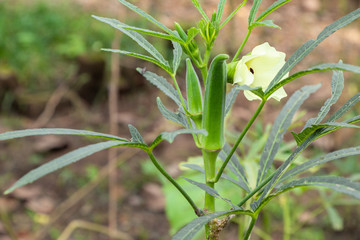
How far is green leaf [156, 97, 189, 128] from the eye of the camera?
50 centimetres

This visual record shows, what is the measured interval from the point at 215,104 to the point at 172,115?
0.23ft

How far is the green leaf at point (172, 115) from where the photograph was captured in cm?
50

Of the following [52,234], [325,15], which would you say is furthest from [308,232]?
[325,15]

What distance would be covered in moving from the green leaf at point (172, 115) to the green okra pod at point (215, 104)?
0.10 feet

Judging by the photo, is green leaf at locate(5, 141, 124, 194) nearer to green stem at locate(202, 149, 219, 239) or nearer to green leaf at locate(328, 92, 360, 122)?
green stem at locate(202, 149, 219, 239)

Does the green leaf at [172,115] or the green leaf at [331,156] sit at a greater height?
the green leaf at [172,115]

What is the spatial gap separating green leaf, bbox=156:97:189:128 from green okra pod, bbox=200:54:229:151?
0.10 feet

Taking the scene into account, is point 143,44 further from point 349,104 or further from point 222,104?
point 349,104

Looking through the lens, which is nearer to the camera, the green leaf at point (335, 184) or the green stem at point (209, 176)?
the green leaf at point (335, 184)

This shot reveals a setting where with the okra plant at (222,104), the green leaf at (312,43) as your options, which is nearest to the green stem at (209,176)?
the okra plant at (222,104)

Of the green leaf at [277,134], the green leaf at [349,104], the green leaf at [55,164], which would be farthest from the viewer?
the green leaf at [277,134]

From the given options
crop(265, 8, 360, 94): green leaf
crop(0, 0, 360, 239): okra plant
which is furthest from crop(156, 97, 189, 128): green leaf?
crop(265, 8, 360, 94): green leaf

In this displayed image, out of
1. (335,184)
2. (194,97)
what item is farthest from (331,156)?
(194,97)

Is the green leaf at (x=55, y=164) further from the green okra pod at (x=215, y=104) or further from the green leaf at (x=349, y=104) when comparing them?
the green leaf at (x=349, y=104)
